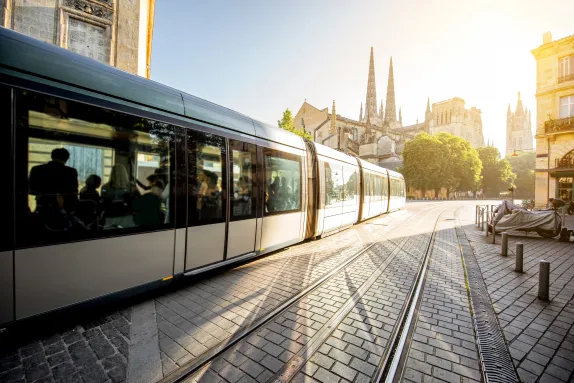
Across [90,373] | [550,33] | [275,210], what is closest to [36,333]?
[90,373]

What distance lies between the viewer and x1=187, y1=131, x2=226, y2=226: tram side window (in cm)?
418

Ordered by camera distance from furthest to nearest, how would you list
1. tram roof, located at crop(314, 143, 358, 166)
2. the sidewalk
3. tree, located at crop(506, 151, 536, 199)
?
tree, located at crop(506, 151, 536, 199) < tram roof, located at crop(314, 143, 358, 166) < the sidewalk

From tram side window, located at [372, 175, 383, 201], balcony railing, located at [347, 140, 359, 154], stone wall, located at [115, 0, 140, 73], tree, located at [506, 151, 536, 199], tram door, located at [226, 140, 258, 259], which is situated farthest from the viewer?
tree, located at [506, 151, 536, 199]

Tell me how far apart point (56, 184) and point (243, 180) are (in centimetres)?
285

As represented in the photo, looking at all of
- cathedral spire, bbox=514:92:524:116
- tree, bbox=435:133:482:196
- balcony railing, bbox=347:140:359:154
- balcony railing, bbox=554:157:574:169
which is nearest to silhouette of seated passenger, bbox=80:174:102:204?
balcony railing, bbox=554:157:574:169

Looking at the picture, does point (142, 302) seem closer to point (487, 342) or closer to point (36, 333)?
point (36, 333)

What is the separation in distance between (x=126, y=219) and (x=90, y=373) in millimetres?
1676

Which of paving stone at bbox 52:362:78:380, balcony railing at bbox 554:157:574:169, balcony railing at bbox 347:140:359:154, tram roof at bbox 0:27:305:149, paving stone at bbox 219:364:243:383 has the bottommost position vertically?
paving stone at bbox 52:362:78:380

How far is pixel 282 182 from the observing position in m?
6.36

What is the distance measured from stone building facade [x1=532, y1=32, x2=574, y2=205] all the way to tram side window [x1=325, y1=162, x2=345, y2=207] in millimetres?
22117

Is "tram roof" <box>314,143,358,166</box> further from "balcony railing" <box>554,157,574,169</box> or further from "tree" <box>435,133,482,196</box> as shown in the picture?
"tree" <box>435,133,482,196</box>

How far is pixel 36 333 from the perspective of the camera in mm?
3070

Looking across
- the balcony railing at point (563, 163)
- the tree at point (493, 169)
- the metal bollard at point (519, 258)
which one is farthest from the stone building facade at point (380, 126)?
the metal bollard at point (519, 258)

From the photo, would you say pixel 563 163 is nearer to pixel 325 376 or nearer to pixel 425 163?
pixel 425 163
